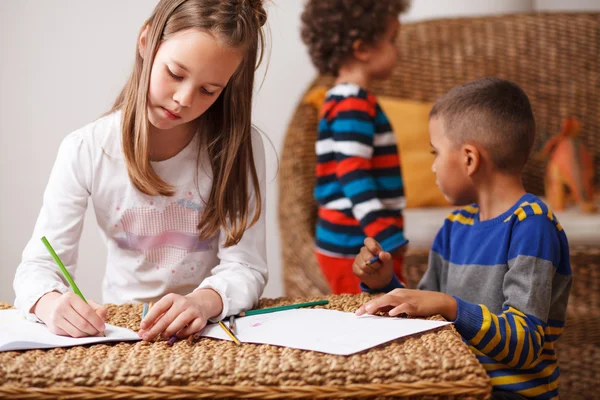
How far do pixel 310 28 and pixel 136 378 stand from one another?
1.38 meters

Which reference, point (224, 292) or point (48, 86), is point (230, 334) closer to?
point (224, 292)

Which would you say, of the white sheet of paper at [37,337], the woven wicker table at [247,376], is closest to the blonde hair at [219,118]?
the white sheet of paper at [37,337]

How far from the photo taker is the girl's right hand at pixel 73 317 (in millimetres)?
801

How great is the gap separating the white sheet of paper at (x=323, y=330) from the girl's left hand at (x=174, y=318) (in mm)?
21

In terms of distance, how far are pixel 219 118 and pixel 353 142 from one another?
1.76 ft

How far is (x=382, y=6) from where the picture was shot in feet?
5.84

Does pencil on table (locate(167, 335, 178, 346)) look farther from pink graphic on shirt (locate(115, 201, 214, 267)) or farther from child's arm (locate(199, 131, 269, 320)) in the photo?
pink graphic on shirt (locate(115, 201, 214, 267))

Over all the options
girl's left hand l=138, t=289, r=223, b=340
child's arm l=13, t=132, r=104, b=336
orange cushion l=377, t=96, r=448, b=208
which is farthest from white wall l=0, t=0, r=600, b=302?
girl's left hand l=138, t=289, r=223, b=340

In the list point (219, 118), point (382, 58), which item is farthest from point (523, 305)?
point (382, 58)

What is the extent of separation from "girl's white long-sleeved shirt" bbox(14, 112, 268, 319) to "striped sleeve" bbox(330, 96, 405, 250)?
1.45ft

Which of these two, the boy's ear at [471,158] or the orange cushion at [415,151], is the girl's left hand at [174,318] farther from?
the orange cushion at [415,151]

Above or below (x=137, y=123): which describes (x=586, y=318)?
below

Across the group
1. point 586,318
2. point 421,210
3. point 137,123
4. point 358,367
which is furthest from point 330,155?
point 358,367

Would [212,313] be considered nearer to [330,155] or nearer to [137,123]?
[137,123]
